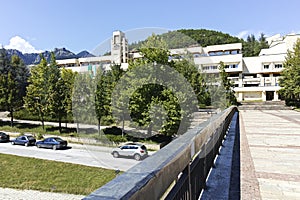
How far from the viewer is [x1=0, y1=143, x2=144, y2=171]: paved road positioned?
1297 centimetres

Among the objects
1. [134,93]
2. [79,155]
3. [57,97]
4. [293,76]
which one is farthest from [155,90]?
[293,76]

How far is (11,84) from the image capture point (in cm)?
2708

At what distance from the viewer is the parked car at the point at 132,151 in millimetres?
12758

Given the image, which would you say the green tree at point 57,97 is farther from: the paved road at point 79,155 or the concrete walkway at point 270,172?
the concrete walkway at point 270,172

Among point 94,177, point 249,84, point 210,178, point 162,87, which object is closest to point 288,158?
point 210,178

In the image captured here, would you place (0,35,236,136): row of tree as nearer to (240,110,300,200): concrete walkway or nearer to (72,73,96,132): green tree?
(72,73,96,132): green tree

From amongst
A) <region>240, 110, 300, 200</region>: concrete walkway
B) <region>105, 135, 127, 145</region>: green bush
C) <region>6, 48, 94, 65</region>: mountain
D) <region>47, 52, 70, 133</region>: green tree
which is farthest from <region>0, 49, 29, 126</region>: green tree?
<region>240, 110, 300, 200</region>: concrete walkway

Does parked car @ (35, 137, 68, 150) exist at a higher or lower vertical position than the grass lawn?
higher

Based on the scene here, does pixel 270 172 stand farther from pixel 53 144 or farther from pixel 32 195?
pixel 53 144

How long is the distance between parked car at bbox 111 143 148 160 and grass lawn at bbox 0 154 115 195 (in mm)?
1258

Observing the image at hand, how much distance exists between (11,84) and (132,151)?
21.8m

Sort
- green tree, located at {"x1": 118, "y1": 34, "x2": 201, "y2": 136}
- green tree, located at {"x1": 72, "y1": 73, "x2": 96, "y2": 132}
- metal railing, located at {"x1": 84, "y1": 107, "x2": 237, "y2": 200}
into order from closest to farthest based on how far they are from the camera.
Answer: metal railing, located at {"x1": 84, "y1": 107, "x2": 237, "y2": 200} → green tree, located at {"x1": 118, "y1": 34, "x2": 201, "y2": 136} → green tree, located at {"x1": 72, "y1": 73, "x2": 96, "y2": 132}

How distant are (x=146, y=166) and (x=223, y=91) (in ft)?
85.5

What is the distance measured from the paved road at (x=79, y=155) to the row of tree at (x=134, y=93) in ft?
8.09
